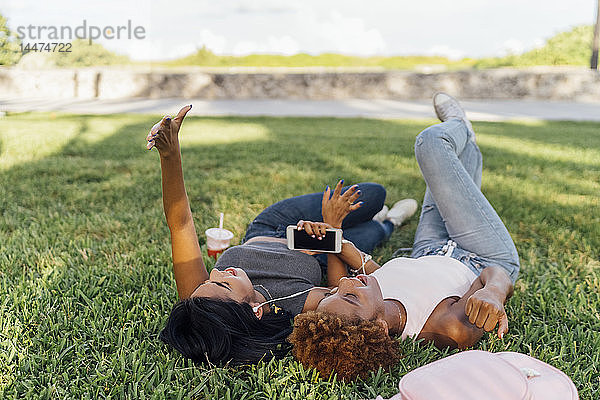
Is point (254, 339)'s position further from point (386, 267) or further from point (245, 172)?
point (245, 172)

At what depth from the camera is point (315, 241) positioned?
7.70 ft

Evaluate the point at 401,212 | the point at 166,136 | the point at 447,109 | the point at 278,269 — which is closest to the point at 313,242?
the point at 278,269

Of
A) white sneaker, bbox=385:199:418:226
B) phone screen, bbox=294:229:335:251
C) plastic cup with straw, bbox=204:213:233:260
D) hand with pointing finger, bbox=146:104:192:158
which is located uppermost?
hand with pointing finger, bbox=146:104:192:158

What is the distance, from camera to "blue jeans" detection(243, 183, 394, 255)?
9.68 ft

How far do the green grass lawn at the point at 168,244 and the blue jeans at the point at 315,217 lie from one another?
6.4 inches

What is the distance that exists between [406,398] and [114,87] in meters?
13.6

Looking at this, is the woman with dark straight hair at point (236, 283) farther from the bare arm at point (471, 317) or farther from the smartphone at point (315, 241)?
the bare arm at point (471, 317)

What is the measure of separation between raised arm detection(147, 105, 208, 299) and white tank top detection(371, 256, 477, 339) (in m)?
0.83

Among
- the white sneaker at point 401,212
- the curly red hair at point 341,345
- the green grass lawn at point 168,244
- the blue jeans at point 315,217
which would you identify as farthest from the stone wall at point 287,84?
the curly red hair at point 341,345

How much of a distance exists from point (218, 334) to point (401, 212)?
208 cm

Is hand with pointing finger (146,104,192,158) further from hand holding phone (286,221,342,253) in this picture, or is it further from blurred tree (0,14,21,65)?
blurred tree (0,14,21,65)

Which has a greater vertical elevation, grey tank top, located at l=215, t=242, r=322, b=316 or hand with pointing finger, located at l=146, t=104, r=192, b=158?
hand with pointing finger, located at l=146, t=104, r=192, b=158

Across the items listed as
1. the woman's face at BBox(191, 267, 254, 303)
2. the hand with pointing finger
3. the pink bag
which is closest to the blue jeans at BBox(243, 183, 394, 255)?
the woman's face at BBox(191, 267, 254, 303)

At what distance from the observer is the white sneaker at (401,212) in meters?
3.51
